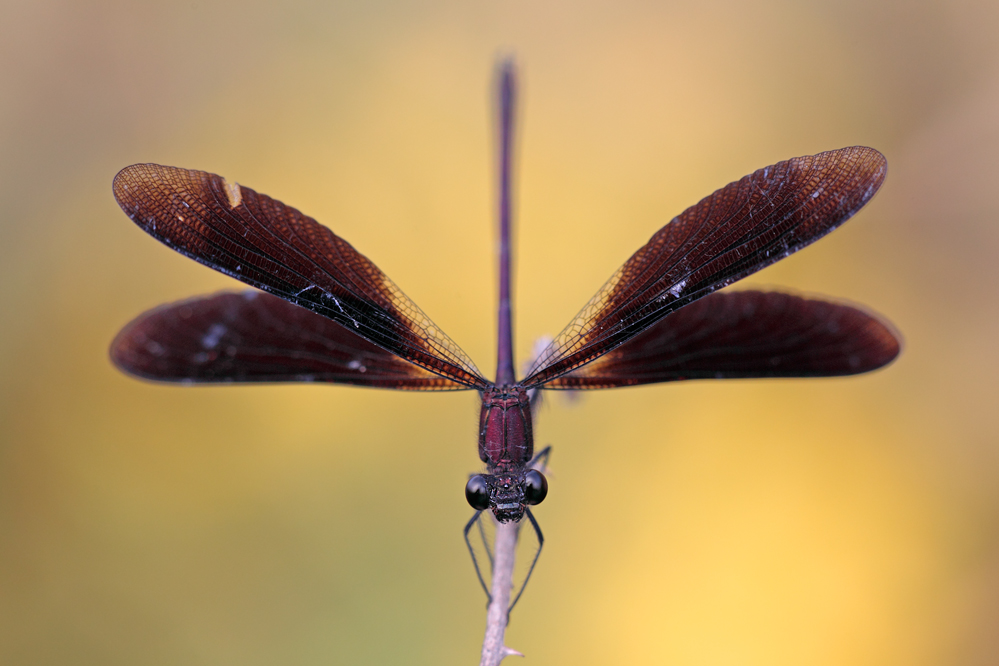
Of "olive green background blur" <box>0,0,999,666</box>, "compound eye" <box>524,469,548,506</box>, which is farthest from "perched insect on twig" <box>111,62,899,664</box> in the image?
"olive green background blur" <box>0,0,999,666</box>

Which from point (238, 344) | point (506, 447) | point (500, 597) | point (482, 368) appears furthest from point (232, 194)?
point (482, 368)

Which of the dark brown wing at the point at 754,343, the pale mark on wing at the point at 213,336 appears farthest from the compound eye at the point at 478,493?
the pale mark on wing at the point at 213,336

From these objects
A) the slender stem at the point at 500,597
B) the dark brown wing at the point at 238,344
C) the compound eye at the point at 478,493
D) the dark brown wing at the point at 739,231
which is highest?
the dark brown wing at the point at 739,231

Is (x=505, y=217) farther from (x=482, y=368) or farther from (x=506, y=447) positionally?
(x=506, y=447)

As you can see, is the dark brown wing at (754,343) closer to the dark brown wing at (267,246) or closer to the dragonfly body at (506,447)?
the dragonfly body at (506,447)

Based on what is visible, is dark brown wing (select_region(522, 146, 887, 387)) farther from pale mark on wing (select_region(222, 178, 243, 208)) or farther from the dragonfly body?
pale mark on wing (select_region(222, 178, 243, 208))

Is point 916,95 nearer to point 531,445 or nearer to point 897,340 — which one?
point 897,340

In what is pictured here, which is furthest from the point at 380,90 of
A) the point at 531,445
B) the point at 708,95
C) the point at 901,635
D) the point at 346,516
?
the point at 901,635
